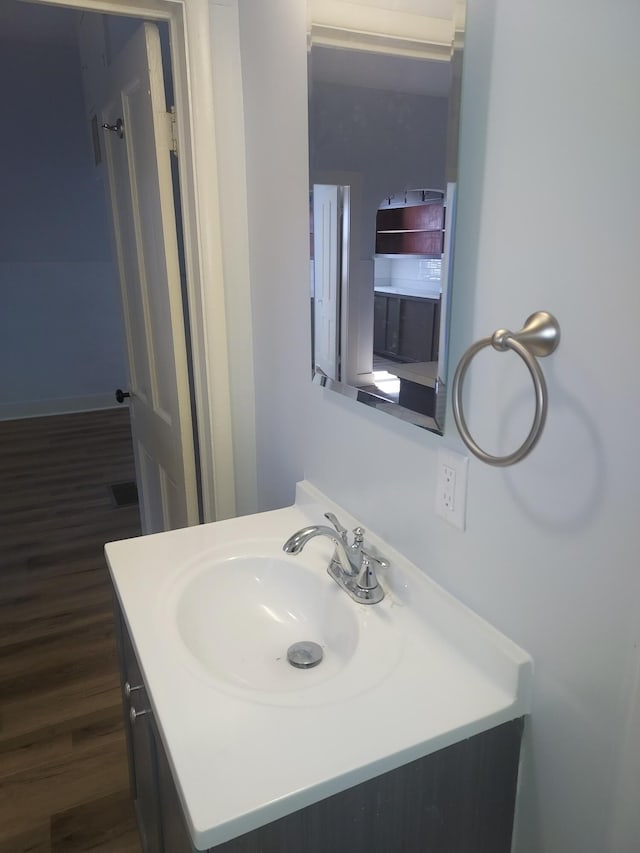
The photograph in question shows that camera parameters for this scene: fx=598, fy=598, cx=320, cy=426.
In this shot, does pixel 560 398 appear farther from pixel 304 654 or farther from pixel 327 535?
pixel 304 654

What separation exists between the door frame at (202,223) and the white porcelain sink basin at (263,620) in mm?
577

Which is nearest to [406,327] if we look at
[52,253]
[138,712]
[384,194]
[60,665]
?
[384,194]

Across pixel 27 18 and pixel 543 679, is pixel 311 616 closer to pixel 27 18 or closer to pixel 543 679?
pixel 543 679

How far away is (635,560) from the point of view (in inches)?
25.3

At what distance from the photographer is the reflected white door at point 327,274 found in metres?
1.17

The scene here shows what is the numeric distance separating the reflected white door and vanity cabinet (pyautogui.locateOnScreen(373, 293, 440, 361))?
0.15m

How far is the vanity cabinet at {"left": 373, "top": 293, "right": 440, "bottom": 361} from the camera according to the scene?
3.00 feet

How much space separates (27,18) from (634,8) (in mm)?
4211

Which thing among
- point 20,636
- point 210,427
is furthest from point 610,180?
point 20,636

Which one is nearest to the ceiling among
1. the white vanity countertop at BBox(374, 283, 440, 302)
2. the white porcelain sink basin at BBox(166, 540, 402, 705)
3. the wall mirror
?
the wall mirror

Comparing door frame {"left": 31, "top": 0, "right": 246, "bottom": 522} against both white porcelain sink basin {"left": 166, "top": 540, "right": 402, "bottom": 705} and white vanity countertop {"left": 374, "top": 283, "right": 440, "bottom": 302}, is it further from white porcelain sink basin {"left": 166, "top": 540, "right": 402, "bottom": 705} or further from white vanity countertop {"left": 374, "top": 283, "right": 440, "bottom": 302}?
white vanity countertop {"left": 374, "top": 283, "right": 440, "bottom": 302}

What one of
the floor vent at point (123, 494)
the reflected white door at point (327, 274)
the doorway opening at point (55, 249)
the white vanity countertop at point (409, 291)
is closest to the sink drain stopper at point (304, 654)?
the reflected white door at point (327, 274)

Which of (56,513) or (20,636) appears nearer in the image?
(20,636)

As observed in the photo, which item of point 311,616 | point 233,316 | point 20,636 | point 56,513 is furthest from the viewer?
point 56,513
